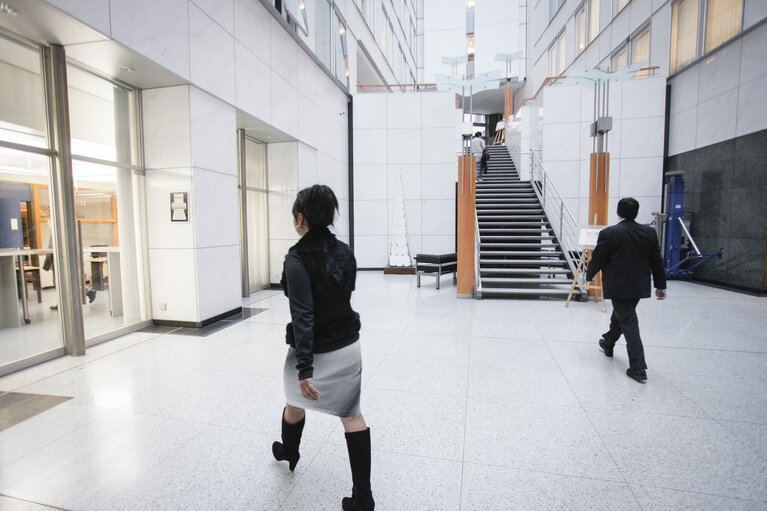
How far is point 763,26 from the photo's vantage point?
7.32 metres

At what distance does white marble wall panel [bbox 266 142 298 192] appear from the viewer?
8.81 metres

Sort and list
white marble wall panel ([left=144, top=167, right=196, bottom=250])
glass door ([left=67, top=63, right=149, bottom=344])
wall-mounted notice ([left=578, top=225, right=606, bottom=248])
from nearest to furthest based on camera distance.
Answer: glass door ([left=67, top=63, right=149, bottom=344]) < white marble wall panel ([left=144, top=167, right=196, bottom=250]) < wall-mounted notice ([left=578, top=225, right=606, bottom=248])

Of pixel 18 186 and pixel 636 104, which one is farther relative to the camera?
pixel 636 104

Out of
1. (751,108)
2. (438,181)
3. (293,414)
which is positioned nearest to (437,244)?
(438,181)

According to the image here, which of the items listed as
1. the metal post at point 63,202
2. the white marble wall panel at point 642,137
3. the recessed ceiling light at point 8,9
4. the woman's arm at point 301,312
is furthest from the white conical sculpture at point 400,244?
the woman's arm at point 301,312

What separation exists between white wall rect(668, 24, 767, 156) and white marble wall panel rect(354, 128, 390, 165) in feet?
26.0

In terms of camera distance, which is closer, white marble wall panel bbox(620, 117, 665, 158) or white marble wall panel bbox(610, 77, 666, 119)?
white marble wall panel bbox(610, 77, 666, 119)

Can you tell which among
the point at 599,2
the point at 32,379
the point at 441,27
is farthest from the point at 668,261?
the point at 441,27

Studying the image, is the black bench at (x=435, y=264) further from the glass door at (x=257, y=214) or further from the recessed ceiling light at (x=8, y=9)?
the recessed ceiling light at (x=8, y=9)

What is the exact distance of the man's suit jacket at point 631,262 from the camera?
372cm

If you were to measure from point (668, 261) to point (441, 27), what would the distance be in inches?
839

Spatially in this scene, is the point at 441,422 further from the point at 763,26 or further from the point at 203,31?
the point at 763,26

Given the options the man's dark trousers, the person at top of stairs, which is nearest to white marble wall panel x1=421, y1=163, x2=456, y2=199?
the person at top of stairs

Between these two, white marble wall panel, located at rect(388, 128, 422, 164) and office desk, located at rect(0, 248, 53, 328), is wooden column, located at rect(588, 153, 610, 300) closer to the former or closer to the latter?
white marble wall panel, located at rect(388, 128, 422, 164)
